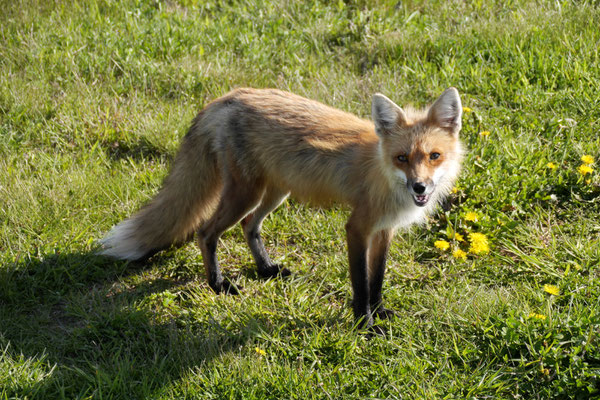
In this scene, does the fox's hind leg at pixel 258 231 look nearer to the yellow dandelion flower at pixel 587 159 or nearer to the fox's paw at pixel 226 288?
the fox's paw at pixel 226 288

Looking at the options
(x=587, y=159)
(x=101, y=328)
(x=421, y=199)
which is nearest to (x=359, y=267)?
(x=421, y=199)

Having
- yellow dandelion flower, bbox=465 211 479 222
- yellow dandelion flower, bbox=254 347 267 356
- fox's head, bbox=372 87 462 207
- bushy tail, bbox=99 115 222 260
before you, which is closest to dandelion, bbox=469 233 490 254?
yellow dandelion flower, bbox=465 211 479 222

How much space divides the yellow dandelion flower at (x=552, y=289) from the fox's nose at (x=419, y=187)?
1047 mm

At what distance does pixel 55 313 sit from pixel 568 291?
3.30 metres

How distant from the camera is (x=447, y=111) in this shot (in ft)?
12.4

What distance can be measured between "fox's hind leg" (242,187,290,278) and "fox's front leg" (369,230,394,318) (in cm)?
71

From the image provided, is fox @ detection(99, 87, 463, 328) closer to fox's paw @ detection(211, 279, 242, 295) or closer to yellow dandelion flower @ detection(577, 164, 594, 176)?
fox's paw @ detection(211, 279, 242, 295)

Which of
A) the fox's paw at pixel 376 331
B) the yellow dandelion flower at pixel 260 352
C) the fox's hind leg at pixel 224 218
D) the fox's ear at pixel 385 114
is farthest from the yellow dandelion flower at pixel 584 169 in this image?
the yellow dandelion flower at pixel 260 352

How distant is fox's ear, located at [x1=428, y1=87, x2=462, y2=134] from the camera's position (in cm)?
372

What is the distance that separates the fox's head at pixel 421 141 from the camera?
3629 mm

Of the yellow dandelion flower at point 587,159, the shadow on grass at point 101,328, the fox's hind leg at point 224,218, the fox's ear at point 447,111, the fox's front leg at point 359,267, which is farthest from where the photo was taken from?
the yellow dandelion flower at point 587,159

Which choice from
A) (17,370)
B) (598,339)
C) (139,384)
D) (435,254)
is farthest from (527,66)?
(17,370)

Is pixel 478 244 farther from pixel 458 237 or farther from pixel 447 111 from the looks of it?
pixel 447 111

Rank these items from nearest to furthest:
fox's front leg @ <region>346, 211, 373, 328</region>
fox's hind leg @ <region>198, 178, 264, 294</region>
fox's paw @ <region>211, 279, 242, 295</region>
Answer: fox's front leg @ <region>346, 211, 373, 328</region> → fox's hind leg @ <region>198, 178, 264, 294</region> → fox's paw @ <region>211, 279, 242, 295</region>
